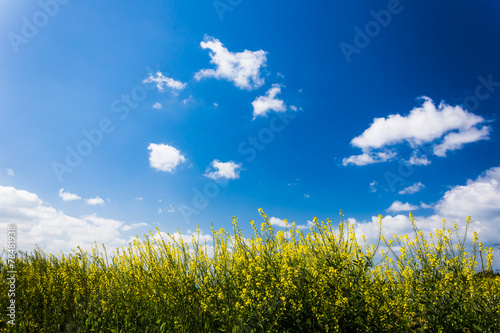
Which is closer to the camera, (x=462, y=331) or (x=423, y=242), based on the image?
(x=462, y=331)

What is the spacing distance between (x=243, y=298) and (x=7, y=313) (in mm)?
5680

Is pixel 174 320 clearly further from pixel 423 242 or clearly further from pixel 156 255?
pixel 423 242

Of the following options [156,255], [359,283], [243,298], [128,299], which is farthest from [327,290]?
[128,299]

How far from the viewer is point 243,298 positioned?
4.12 meters

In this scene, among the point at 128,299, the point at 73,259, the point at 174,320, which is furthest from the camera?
the point at 73,259

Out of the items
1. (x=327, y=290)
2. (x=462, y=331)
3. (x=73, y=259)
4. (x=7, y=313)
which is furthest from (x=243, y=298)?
(x=73, y=259)

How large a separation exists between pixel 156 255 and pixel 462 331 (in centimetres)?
515

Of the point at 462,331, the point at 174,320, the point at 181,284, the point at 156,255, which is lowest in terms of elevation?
the point at 462,331

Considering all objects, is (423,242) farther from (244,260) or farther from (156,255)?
(156,255)

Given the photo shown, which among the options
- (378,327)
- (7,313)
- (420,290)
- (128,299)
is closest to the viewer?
(378,327)

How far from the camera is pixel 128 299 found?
5957 mm

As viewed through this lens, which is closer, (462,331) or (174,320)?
(462,331)

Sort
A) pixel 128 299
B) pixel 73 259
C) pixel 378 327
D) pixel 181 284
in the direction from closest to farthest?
pixel 378 327 < pixel 181 284 < pixel 128 299 < pixel 73 259

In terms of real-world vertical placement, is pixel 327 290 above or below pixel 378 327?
above
